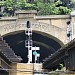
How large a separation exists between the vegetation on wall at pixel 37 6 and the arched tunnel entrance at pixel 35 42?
7337 mm

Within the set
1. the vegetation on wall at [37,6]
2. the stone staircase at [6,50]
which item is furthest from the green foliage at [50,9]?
the stone staircase at [6,50]

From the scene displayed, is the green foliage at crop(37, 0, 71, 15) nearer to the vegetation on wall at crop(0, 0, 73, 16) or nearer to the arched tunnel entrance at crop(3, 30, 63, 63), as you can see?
the vegetation on wall at crop(0, 0, 73, 16)

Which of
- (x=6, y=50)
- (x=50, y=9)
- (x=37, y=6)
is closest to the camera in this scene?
(x=6, y=50)

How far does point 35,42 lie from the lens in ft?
200

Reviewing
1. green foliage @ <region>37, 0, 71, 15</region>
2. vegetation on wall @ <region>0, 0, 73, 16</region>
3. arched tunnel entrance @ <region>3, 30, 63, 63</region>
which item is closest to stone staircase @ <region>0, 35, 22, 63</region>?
arched tunnel entrance @ <region>3, 30, 63, 63</region>

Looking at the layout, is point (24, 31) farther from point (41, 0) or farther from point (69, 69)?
point (69, 69)

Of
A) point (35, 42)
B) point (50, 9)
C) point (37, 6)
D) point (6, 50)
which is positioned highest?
point (37, 6)

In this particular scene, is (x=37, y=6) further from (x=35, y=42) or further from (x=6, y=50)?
(x=6, y=50)

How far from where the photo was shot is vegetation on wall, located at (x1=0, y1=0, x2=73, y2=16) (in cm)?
6838

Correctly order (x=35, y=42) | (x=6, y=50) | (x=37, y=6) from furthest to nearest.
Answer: (x=37, y=6), (x=35, y=42), (x=6, y=50)

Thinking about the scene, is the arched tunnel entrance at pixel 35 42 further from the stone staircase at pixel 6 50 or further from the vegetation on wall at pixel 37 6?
the stone staircase at pixel 6 50

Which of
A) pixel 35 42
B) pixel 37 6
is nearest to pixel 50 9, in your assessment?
pixel 37 6

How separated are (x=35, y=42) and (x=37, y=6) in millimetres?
10813

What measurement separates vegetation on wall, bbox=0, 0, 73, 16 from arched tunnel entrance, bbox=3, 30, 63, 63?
7337mm
